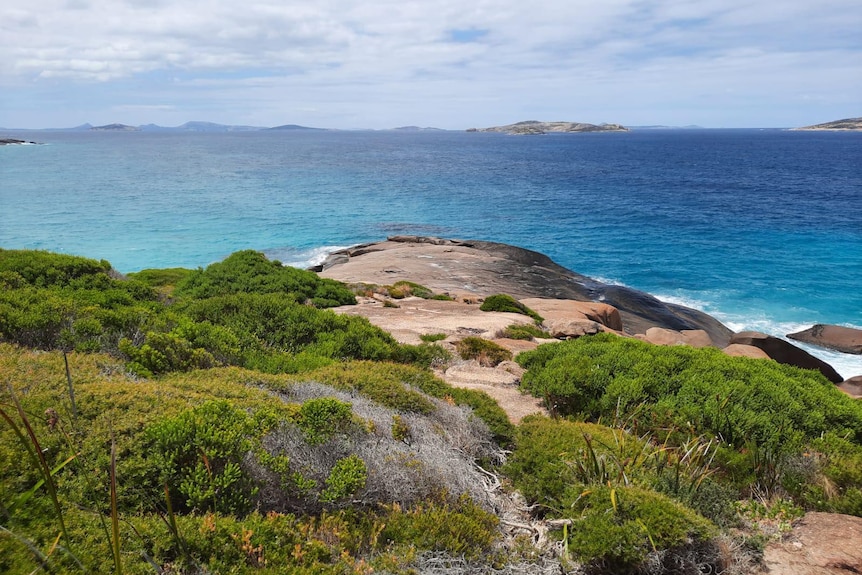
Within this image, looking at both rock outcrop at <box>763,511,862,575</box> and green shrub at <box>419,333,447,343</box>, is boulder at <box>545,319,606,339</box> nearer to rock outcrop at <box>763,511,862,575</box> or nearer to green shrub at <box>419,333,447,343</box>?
green shrub at <box>419,333,447,343</box>

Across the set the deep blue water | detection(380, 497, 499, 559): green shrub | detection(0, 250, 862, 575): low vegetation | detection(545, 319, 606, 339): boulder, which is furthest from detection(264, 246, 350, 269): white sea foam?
detection(380, 497, 499, 559): green shrub

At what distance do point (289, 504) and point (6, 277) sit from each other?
1072cm

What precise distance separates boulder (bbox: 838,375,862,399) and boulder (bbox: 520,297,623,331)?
9.55 metres

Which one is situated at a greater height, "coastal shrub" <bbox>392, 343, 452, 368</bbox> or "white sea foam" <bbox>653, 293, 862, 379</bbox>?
"coastal shrub" <bbox>392, 343, 452, 368</bbox>

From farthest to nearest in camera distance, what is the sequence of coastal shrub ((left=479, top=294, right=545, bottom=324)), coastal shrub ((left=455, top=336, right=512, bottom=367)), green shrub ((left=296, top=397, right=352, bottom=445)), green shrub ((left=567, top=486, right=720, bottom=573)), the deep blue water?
the deep blue water → coastal shrub ((left=479, top=294, right=545, bottom=324)) → coastal shrub ((left=455, top=336, right=512, bottom=367)) → green shrub ((left=296, top=397, right=352, bottom=445)) → green shrub ((left=567, top=486, right=720, bottom=573))

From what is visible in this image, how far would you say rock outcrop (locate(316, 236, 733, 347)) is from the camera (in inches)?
1210

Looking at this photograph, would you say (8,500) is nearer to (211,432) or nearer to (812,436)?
(211,432)

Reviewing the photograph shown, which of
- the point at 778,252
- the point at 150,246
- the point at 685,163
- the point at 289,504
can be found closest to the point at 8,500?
the point at 289,504

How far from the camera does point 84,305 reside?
33.2 ft

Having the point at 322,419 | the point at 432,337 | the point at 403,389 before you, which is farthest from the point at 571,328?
the point at 322,419

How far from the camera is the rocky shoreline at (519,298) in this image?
67.5 feet

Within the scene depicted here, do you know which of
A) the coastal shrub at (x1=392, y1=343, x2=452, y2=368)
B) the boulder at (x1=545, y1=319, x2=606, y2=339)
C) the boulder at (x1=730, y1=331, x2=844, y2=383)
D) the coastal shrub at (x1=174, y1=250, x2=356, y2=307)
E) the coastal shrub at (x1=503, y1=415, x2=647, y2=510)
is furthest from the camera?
the boulder at (x1=730, y1=331, x2=844, y2=383)

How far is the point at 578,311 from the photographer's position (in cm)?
2605

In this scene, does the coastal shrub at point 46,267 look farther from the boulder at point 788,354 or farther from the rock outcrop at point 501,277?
the boulder at point 788,354
